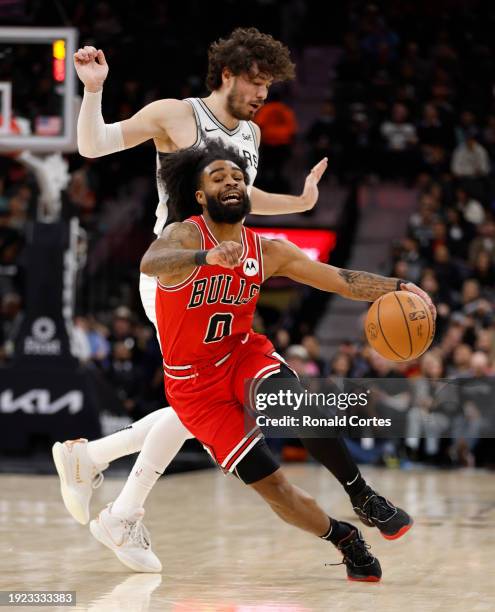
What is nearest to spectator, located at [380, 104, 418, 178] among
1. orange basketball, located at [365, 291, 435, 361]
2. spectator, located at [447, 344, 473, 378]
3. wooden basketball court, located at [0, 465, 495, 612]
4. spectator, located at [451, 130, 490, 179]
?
spectator, located at [451, 130, 490, 179]

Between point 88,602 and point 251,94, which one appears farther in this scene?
point 251,94

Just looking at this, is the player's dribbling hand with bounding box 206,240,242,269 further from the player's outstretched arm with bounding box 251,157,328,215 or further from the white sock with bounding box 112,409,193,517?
the player's outstretched arm with bounding box 251,157,328,215

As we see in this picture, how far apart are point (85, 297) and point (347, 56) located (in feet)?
19.3

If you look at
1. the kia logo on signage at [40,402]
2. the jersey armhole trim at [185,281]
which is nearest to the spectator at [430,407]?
the kia logo on signage at [40,402]

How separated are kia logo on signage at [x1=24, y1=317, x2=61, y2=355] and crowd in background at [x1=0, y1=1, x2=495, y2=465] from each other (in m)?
1.72

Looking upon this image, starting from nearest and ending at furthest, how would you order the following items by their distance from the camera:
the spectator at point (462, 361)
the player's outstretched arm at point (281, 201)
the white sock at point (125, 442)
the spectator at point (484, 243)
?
the white sock at point (125, 442) → the player's outstretched arm at point (281, 201) → the spectator at point (462, 361) → the spectator at point (484, 243)

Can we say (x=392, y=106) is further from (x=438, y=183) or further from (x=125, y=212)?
(x=125, y=212)

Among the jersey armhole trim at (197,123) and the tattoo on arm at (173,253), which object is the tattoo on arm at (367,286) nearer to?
the tattoo on arm at (173,253)

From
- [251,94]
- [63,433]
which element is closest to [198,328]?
[251,94]

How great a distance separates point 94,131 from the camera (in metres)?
5.30

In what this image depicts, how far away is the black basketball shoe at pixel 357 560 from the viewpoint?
5.10 metres

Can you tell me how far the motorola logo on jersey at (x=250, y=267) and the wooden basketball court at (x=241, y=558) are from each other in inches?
51.1

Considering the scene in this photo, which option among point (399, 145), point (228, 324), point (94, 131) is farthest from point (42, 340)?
point (399, 145)

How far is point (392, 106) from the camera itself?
17625 mm
